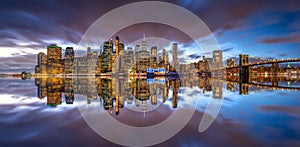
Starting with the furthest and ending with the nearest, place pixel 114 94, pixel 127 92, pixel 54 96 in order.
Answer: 1. pixel 127 92
2. pixel 114 94
3. pixel 54 96

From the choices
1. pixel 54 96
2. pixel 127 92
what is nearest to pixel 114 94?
pixel 127 92

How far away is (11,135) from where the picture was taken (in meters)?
6.16

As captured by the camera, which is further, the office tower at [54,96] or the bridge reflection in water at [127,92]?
the bridge reflection in water at [127,92]

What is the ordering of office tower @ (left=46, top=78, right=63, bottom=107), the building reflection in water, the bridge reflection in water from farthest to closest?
the bridge reflection in water
the building reflection in water
office tower @ (left=46, top=78, right=63, bottom=107)

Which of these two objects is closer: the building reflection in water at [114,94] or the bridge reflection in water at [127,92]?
the building reflection in water at [114,94]

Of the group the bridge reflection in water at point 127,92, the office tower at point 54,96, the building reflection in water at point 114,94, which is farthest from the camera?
the bridge reflection in water at point 127,92

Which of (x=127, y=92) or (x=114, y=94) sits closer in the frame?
(x=114, y=94)

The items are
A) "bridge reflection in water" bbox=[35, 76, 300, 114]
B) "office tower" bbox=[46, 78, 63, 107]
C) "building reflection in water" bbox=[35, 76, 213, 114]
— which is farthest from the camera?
"bridge reflection in water" bbox=[35, 76, 300, 114]

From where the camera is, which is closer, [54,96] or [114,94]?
[54,96]

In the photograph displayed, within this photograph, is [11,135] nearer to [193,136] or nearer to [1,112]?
[1,112]

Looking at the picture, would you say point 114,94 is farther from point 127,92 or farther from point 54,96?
point 54,96

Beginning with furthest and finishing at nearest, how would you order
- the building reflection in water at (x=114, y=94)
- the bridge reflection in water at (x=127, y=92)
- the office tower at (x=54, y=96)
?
the bridge reflection in water at (x=127, y=92) → the building reflection in water at (x=114, y=94) → the office tower at (x=54, y=96)

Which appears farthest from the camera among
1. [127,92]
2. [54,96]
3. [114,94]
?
[127,92]

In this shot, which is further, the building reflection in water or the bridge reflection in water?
the bridge reflection in water
